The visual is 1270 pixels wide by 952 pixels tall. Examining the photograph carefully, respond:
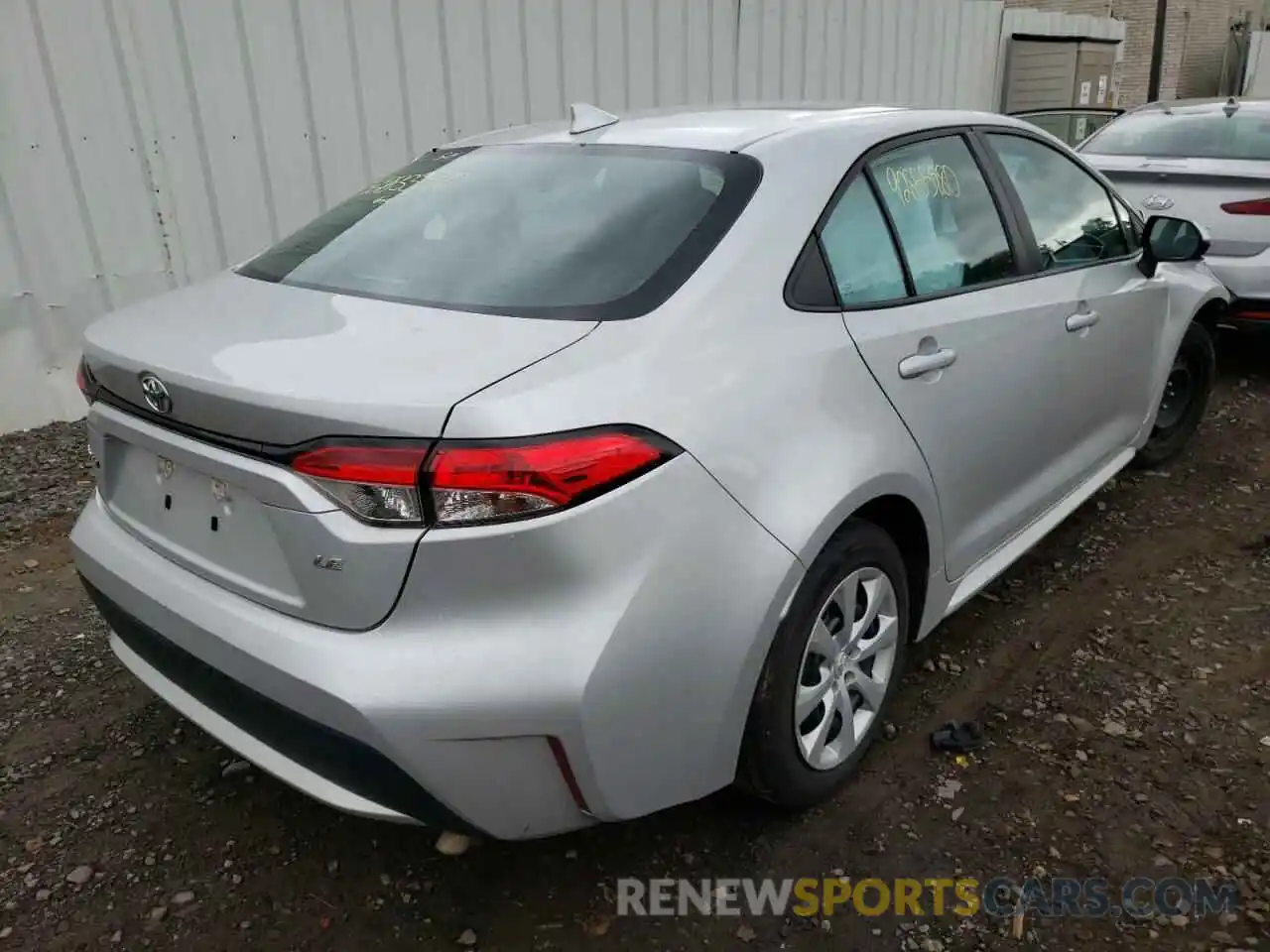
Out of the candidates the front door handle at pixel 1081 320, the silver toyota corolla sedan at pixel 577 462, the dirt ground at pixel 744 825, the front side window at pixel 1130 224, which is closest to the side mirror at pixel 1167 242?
the front side window at pixel 1130 224

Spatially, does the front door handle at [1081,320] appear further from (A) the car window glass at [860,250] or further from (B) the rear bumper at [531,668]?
(B) the rear bumper at [531,668]

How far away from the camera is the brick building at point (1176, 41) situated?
716 inches

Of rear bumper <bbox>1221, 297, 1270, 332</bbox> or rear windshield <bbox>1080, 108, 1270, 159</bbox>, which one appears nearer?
rear bumper <bbox>1221, 297, 1270, 332</bbox>

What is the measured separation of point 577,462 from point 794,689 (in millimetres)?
783

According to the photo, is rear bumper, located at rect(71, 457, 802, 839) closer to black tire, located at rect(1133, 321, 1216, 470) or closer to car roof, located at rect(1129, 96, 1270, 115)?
black tire, located at rect(1133, 321, 1216, 470)

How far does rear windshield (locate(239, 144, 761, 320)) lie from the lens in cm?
204

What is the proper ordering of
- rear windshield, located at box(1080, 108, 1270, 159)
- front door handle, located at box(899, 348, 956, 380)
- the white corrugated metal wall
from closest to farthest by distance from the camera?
1. front door handle, located at box(899, 348, 956, 380)
2. the white corrugated metal wall
3. rear windshield, located at box(1080, 108, 1270, 159)

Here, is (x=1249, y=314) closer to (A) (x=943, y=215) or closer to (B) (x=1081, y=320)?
(B) (x=1081, y=320)

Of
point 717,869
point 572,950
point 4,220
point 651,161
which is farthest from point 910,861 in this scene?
point 4,220

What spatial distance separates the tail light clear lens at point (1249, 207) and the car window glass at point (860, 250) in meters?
3.94

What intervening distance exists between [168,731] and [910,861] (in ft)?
6.66

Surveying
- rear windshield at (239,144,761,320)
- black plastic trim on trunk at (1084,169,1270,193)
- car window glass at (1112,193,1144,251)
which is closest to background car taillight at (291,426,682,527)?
rear windshield at (239,144,761,320)

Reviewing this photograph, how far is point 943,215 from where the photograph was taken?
2701 millimetres

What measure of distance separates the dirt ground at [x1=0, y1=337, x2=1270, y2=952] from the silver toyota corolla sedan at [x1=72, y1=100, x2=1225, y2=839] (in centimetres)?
25
